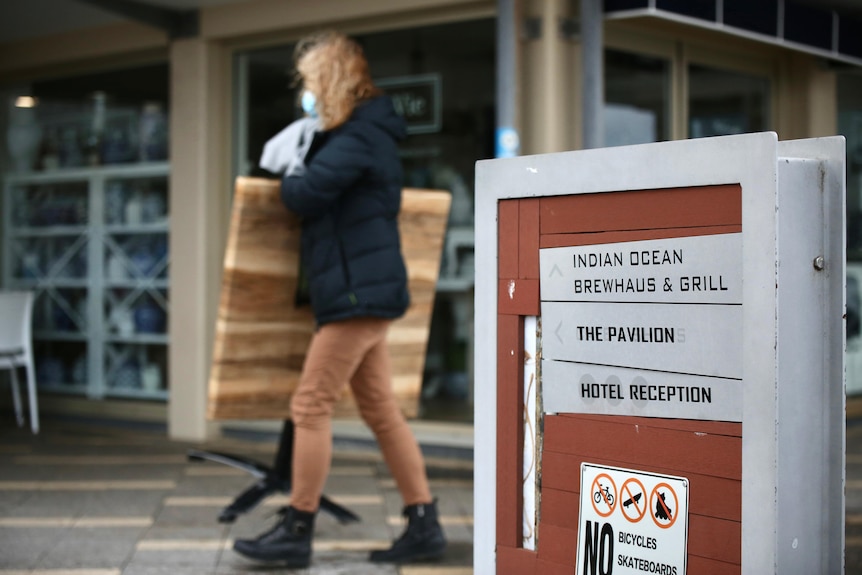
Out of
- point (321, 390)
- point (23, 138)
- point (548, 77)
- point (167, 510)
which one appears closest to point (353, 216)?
point (321, 390)

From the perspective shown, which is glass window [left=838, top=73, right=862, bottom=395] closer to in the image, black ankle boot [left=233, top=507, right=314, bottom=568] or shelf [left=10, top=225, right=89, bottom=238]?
black ankle boot [left=233, top=507, right=314, bottom=568]

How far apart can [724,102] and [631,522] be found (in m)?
5.57

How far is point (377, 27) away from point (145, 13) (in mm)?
1488

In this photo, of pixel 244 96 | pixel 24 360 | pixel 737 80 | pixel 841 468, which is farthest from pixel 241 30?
pixel 841 468

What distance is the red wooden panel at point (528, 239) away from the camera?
214cm

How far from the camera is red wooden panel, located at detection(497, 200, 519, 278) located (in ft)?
7.11

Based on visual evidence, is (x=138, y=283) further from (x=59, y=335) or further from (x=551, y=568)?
(x=551, y=568)

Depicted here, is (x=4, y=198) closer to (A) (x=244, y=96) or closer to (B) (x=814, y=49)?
(A) (x=244, y=96)

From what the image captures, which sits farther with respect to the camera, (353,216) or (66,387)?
(66,387)

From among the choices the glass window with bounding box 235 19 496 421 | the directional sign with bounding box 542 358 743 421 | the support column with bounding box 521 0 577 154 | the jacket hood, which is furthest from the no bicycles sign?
the glass window with bounding box 235 19 496 421

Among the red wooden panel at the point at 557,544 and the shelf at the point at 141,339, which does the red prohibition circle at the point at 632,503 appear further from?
the shelf at the point at 141,339

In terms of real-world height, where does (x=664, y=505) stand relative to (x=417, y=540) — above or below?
above

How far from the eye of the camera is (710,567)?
1.87 metres

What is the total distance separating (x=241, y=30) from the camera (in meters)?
6.85
